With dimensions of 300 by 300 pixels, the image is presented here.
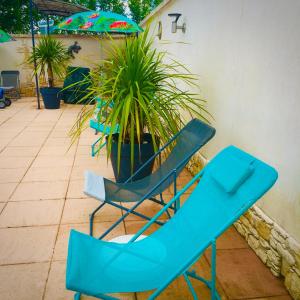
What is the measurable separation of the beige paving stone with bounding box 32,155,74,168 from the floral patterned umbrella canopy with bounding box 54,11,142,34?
3611mm

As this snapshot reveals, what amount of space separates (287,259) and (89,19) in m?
6.75

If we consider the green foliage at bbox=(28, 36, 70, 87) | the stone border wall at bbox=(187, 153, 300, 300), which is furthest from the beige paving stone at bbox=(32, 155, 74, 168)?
the green foliage at bbox=(28, 36, 70, 87)

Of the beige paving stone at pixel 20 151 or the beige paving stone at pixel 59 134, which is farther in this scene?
the beige paving stone at pixel 59 134

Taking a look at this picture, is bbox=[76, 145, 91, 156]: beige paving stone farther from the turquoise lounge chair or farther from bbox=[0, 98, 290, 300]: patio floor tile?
the turquoise lounge chair

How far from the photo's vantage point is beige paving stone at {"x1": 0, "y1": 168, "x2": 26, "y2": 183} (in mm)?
3696

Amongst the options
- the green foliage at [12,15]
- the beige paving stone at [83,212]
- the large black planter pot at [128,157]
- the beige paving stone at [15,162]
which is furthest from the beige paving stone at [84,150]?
the green foliage at [12,15]

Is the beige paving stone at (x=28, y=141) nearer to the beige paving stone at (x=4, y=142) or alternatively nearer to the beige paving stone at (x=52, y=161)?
the beige paving stone at (x=4, y=142)

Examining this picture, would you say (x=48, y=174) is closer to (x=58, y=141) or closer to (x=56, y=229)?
(x=56, y=229)

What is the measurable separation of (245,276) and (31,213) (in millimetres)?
1989

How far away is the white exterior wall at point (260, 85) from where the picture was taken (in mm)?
1964

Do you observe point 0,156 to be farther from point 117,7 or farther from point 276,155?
point 117,7

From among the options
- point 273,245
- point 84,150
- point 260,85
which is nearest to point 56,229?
point 273,245

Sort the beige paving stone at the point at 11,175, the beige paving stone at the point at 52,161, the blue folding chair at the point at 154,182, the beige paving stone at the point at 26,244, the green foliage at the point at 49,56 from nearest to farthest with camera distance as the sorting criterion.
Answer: the beige paving stone at the point at 26,244
the blue folding chair at the point at 154,182
the beige paving stone at the point at 11,175
the beige paving stone at the point at 52,161
the green foliage at the point at 49,56

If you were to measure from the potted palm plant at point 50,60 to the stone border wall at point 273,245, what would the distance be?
6.02 meters
